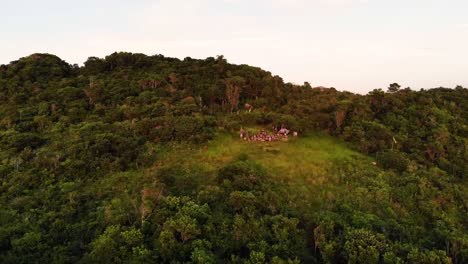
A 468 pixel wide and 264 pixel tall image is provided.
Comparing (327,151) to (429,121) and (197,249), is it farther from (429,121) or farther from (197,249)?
(197,249)

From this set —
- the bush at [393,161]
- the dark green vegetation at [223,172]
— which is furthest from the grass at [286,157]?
the bush at [393,161]

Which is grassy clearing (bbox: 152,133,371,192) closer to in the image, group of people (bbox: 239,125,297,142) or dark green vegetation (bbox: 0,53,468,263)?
dark green vegetation (bbox: 0,53,468,263)

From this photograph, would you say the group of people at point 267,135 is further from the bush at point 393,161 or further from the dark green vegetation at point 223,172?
the bush at point 393,161

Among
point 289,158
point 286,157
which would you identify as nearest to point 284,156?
point 286,157

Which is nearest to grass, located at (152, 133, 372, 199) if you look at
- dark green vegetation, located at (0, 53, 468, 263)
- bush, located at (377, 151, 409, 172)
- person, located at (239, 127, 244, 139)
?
dark green vegetation, located at (0, 53, 468, 263)

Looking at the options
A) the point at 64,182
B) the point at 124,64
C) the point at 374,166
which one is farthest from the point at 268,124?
the point at 124,64

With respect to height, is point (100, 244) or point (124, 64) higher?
point (124, 64)
